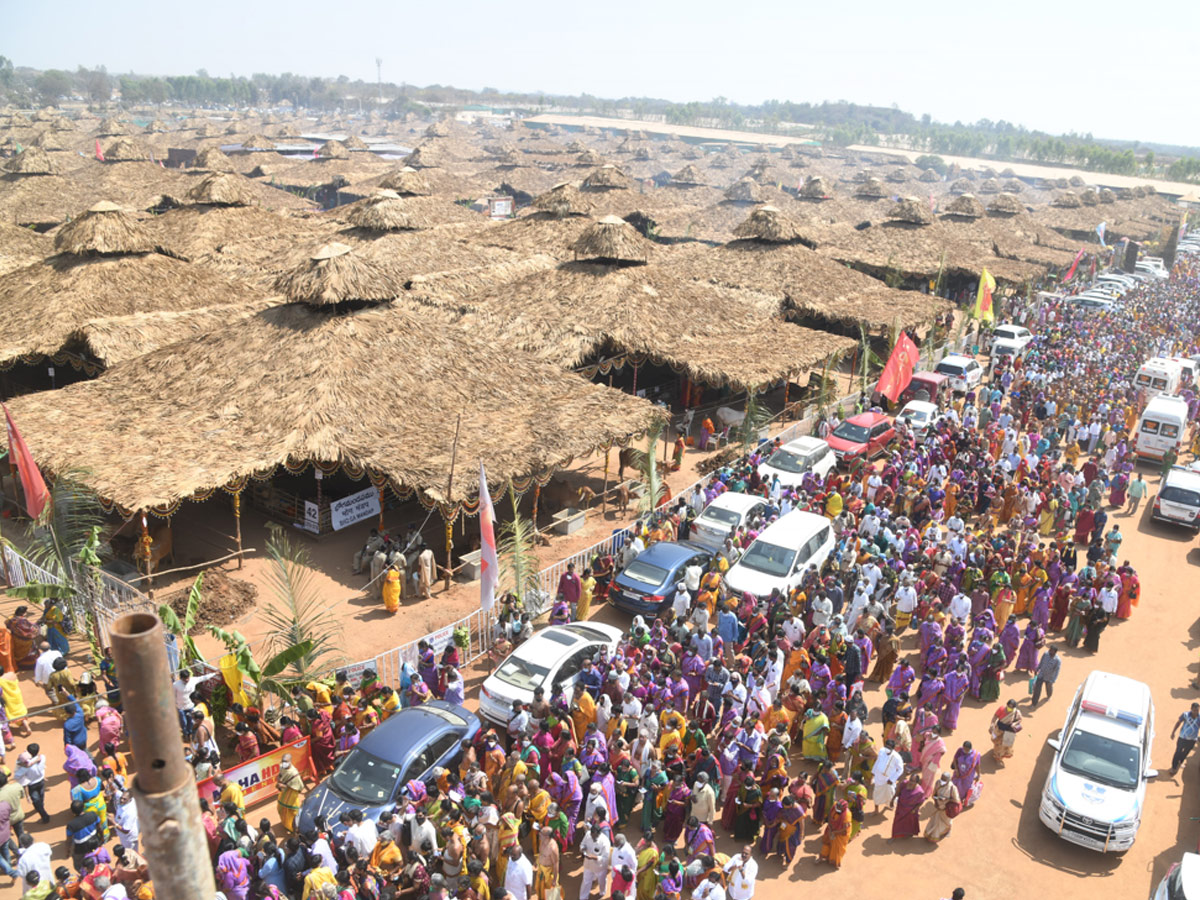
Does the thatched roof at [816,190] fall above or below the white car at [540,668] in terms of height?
above

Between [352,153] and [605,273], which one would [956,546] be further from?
[352,153]

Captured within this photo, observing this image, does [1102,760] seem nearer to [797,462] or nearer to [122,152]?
[797,462]

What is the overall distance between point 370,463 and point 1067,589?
12.9 meters

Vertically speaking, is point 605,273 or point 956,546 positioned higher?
point 605,273

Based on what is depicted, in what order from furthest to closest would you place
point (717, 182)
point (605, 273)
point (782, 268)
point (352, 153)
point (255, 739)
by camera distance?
point (717, 182) → point (352, 153) → point (782, 268) → point (605, 273) → point (255, 739)

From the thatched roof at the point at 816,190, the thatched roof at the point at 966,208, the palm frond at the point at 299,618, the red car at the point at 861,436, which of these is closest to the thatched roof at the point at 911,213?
the thatched roof at the point at 966,208

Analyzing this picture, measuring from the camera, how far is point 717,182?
86.4m

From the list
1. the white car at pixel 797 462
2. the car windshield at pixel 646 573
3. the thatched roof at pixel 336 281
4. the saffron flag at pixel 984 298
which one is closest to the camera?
the car windshield at pixel 646 573

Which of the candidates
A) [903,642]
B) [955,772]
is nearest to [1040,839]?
[955,772]

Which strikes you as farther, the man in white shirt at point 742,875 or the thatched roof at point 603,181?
the thatched roof at point 603,181

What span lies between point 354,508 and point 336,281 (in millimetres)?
5032

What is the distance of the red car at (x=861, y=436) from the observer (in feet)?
75.3

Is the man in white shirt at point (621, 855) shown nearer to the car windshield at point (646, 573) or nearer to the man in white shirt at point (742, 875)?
the man in white shirt at point (742, 875)

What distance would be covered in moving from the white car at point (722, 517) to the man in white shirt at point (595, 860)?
8.50 metres
